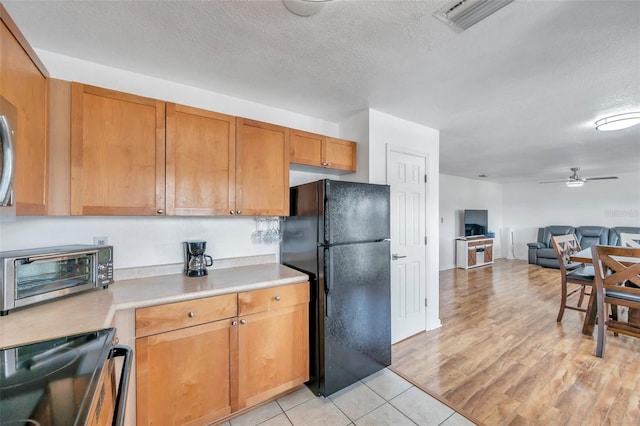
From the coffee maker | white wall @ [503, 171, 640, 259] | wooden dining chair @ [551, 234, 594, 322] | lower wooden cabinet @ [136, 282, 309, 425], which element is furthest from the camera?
white wall @ [503, 171, 640, 259]

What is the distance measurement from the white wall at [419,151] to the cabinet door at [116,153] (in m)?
1.78

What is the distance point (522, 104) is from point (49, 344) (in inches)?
139

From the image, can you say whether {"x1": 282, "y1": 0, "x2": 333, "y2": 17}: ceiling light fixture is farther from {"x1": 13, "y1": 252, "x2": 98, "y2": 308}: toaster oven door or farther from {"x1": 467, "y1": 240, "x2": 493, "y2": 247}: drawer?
{"x1": 467, "y1": 240, "x2": 493, "y2": 247}: drawer

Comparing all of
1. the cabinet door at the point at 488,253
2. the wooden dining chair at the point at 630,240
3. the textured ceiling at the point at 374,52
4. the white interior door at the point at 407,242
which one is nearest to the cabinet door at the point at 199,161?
the textured ceiling at the point at 374,52

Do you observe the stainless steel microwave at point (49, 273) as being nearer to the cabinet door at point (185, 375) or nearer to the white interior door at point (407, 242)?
the cabinet door at point (185, 375)

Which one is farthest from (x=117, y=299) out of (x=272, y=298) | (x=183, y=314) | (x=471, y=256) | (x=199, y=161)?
(x=471, y=256)

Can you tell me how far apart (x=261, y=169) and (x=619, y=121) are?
3.34 m

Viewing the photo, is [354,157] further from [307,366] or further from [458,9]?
[307,366]

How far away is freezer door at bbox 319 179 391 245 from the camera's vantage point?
74.3 inches

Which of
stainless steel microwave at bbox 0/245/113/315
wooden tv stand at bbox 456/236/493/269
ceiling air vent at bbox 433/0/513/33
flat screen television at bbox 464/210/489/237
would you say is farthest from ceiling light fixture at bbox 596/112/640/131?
stainless steel microwave at bbox 0/245/113/315

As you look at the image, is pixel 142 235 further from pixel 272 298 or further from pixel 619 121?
pixel 619 121

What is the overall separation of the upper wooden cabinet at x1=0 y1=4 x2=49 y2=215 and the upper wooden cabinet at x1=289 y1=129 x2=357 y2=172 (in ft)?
4.94

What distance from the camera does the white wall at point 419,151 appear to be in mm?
2555

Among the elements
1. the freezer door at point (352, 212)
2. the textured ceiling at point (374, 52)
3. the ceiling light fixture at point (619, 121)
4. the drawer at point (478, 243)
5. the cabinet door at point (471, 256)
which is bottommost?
the cabinet door at point (471, 256)
